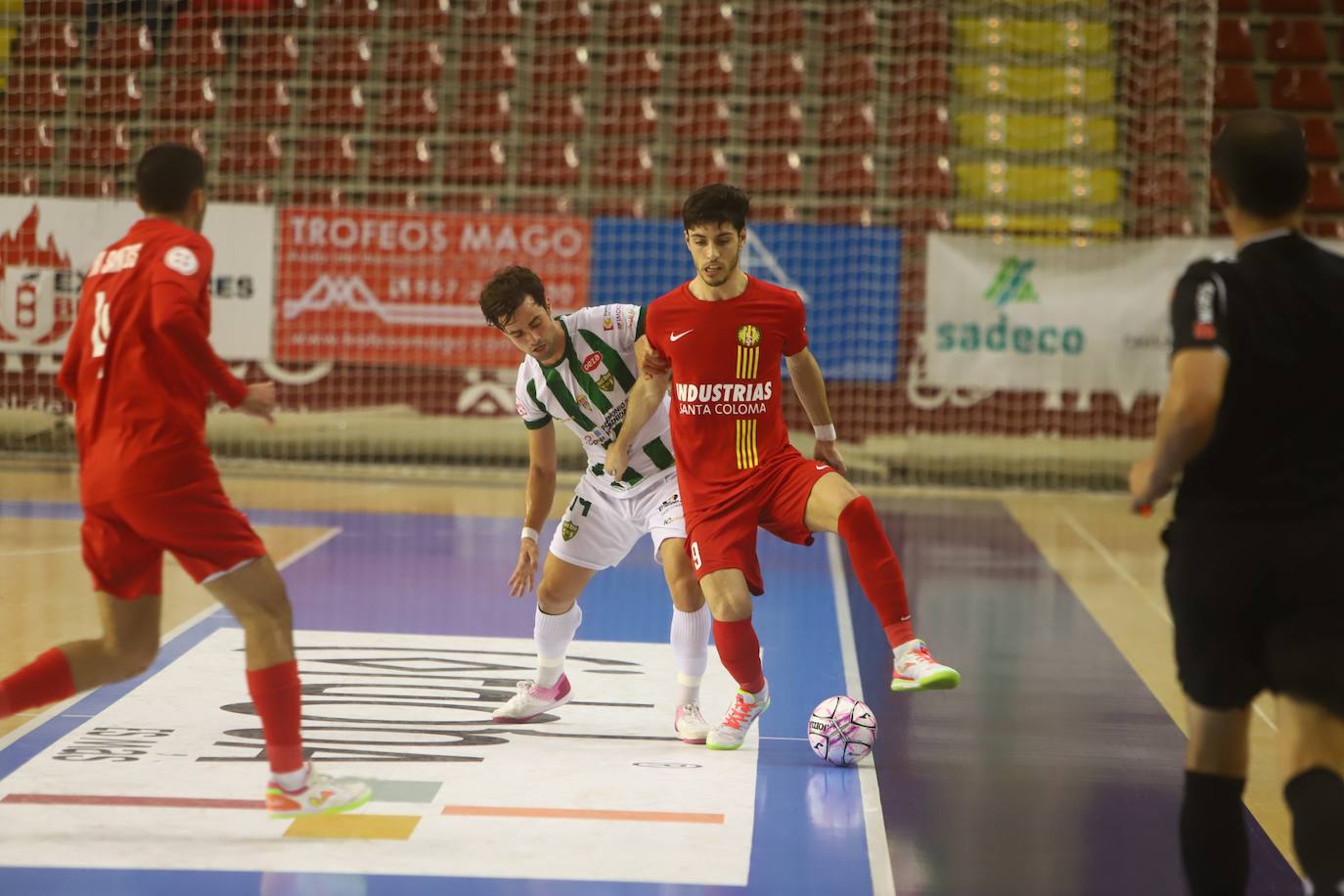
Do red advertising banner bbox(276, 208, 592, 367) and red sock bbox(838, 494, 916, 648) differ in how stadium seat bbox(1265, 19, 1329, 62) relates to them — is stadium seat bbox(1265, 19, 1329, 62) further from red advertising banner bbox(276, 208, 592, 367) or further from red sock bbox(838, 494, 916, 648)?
red sock bbox(838, 494, 916, 648)

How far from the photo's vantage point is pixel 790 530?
4.96m

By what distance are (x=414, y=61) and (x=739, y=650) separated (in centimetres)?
1156

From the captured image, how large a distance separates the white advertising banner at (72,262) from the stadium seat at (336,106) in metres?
1.72

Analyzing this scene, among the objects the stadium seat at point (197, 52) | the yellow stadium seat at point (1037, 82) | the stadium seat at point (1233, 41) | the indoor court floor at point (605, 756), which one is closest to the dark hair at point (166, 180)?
the indoor court floor at point (605, 756)

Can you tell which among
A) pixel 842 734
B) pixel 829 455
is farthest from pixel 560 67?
pixel 842 734

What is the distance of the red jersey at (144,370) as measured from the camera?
3730 millimetres

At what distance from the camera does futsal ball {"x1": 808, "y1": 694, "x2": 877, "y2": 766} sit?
485 centimetres

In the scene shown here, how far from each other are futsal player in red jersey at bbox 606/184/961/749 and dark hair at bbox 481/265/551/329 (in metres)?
0.43

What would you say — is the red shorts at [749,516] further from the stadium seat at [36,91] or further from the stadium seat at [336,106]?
the stadium seat at [36,91]

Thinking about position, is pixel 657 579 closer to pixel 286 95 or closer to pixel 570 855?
pixel 570 855

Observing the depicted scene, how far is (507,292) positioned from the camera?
193 inches

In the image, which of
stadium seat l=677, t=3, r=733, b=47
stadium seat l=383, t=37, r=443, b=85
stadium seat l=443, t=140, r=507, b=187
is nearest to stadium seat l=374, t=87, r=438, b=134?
stadium seat l=383, t=37, r=443, b=85

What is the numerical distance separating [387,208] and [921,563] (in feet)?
21.8

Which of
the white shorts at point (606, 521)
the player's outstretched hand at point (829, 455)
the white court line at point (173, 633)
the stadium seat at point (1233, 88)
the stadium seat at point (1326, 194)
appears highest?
the stadium seat at point (1233, 88)
